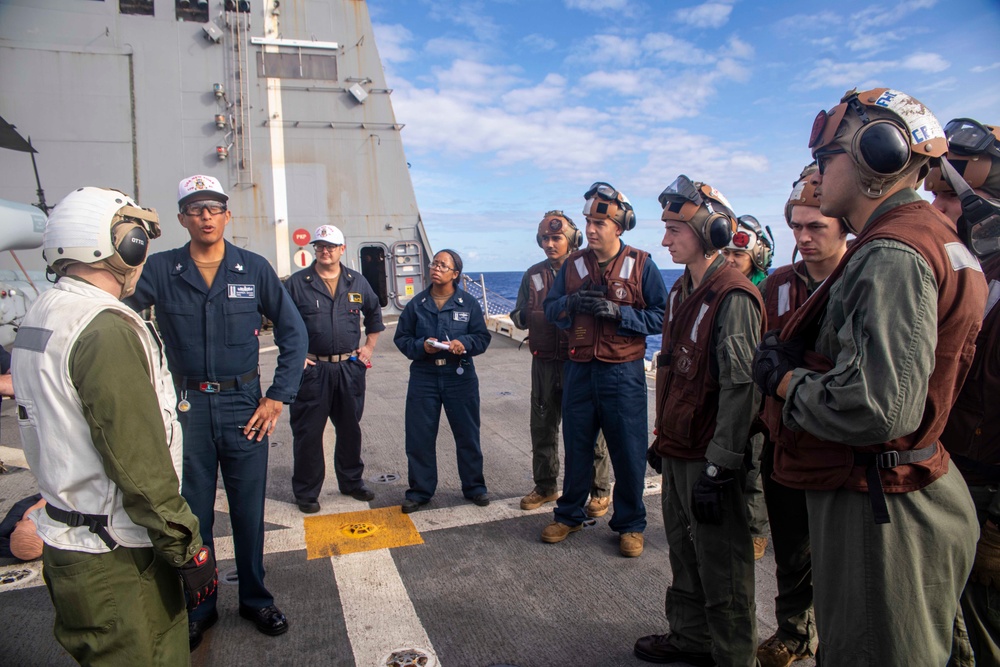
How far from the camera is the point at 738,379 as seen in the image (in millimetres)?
2521

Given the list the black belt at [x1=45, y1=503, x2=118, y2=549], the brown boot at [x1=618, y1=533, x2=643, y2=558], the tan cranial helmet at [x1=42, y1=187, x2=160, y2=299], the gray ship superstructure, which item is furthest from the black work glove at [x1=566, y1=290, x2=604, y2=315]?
the gray ship superstructure

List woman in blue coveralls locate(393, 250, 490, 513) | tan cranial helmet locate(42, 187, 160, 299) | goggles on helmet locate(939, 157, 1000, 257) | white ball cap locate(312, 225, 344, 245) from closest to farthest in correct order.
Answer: tan cranial helmet locate(42, 187, 160, 299), goggles on helmet locate(939, 157, 1000, 257), woman in blue coveralls locate(393, 250, 490, 513), white ball cap locate(312, 225, 344, 245)

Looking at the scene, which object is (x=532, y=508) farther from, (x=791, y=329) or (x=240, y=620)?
(x=791, y=329)

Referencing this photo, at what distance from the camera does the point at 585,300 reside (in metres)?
4.02

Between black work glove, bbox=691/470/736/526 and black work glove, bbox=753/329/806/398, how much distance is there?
0.64 meters

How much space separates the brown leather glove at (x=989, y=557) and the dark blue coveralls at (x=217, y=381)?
3178 mm

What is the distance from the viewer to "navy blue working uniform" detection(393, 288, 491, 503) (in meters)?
4.71

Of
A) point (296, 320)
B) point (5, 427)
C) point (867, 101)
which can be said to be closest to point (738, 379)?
point (867, 101)

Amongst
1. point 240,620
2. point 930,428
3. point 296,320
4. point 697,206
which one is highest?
point 697,206

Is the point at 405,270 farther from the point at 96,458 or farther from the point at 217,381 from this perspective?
the point at 96,458

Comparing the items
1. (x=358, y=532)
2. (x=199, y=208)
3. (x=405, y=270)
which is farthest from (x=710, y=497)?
(x=405, y=270)

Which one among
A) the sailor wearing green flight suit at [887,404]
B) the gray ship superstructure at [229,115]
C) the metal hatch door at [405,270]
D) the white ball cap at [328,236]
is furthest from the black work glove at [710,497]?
the gray ship superstructure at [229,115]

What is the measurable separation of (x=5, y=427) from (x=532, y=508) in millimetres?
5949

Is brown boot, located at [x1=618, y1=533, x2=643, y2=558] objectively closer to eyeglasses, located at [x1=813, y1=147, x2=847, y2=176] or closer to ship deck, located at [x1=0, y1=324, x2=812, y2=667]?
ship deck, located at [x1=0, y1=324, x2=812, y2=667]
